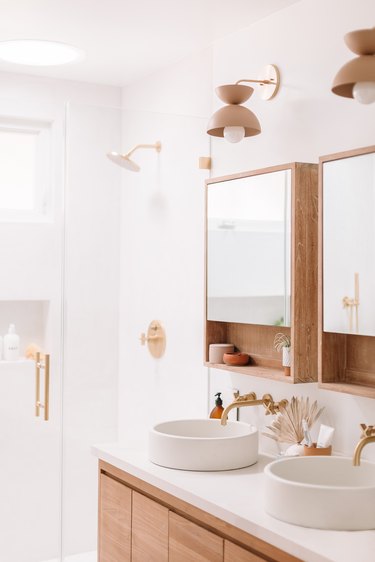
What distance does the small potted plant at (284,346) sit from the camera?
276 cm

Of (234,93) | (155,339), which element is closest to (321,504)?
(155,339)

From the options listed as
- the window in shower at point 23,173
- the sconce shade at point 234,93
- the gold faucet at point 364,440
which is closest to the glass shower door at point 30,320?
the window in shower at point 23,173

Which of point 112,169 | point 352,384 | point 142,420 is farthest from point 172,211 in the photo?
point 352,384

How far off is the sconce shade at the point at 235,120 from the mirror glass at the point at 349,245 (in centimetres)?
41

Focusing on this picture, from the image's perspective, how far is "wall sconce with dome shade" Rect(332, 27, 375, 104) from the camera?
207 centimetres

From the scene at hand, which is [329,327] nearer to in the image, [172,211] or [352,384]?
[352,384]

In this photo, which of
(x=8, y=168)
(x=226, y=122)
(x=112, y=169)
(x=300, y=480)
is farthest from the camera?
(x=8, y=168)

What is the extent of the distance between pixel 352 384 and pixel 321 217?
57 cm

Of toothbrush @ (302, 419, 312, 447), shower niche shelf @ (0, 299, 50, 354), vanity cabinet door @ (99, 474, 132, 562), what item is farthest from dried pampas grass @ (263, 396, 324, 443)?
shower niche shelf @ (0, 299, 50, 354)

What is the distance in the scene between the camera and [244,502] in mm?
2309

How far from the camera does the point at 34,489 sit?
11.1 ft

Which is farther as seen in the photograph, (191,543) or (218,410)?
(218,410)

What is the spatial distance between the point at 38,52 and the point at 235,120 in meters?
1.19

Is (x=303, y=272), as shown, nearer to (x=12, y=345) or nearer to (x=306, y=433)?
(x=306, y=433)
